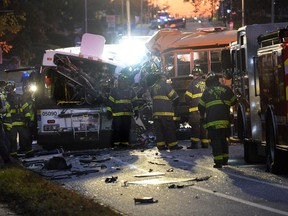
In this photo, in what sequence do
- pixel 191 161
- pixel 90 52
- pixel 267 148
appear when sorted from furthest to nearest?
1. pixel 90 52
2. pixel 191 161
3. pixel 267 148

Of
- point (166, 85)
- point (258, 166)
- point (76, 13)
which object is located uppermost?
point (76, 13)

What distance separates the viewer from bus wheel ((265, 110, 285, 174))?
1187 centimetres

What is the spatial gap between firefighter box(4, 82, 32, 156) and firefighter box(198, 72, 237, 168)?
6127mm

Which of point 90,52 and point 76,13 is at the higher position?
point 76,13

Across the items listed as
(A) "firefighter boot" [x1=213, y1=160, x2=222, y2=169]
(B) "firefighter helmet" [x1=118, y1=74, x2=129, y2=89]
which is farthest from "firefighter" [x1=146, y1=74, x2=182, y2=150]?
(A) "firefighter boot" [x1=213, y1=160, x2=222, y2=169]

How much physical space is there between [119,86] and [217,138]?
5531 mm

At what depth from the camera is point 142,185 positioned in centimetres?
1137

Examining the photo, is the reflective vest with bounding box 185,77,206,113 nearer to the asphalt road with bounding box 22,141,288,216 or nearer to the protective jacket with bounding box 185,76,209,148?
the protective jacket with bounding box 185,76,209,148

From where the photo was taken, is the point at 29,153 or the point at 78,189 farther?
the point at 29,153

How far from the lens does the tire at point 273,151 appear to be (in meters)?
11.9

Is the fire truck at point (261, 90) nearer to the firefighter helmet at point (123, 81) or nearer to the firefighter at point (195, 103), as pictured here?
Answer: the firefighter at point (195, 103)

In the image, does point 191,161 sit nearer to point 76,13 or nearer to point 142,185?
point 142,185

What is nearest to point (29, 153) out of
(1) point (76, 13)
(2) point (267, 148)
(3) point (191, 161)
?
(3) point (191, 161)

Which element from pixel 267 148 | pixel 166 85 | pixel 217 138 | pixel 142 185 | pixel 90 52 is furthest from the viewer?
pixel 90 52
